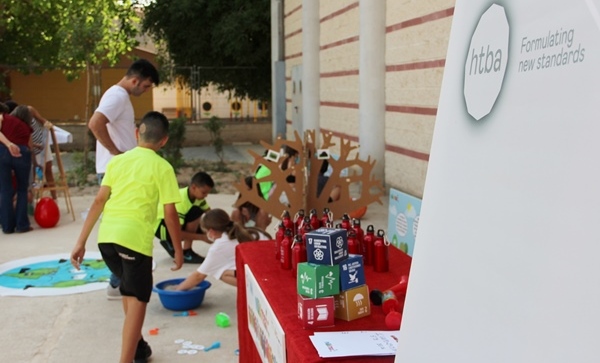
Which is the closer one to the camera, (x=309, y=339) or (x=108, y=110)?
(x=309, y=339)

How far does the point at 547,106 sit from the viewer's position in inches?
53.9

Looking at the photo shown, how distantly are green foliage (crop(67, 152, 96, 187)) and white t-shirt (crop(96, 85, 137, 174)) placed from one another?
28.2 feet

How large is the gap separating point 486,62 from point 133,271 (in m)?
3.48

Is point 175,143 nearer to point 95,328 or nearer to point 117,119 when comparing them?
point 117,119

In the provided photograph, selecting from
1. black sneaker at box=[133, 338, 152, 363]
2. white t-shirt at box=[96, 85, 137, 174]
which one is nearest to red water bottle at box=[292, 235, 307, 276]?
black sneaker at box=[133, 338, 152, 363]

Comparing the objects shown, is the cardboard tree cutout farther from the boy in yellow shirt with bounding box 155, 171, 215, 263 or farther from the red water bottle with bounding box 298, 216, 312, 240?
the boy in yellow shirt with bounding box 155, 171, 215, 263

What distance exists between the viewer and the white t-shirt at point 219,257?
19.9 feet

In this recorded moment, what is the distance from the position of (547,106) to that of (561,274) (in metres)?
0.30

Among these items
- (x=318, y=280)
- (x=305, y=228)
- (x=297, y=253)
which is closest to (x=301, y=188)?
(x=305, y=228)

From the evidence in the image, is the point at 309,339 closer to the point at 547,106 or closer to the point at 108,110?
the point at 547,106

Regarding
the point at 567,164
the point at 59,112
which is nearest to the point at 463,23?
the point at 567,164

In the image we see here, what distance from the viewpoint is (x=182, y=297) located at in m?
6.19

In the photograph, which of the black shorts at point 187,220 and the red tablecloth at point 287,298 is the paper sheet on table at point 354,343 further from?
the black shorts at point 187,220

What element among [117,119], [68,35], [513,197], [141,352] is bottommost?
[141,352]
